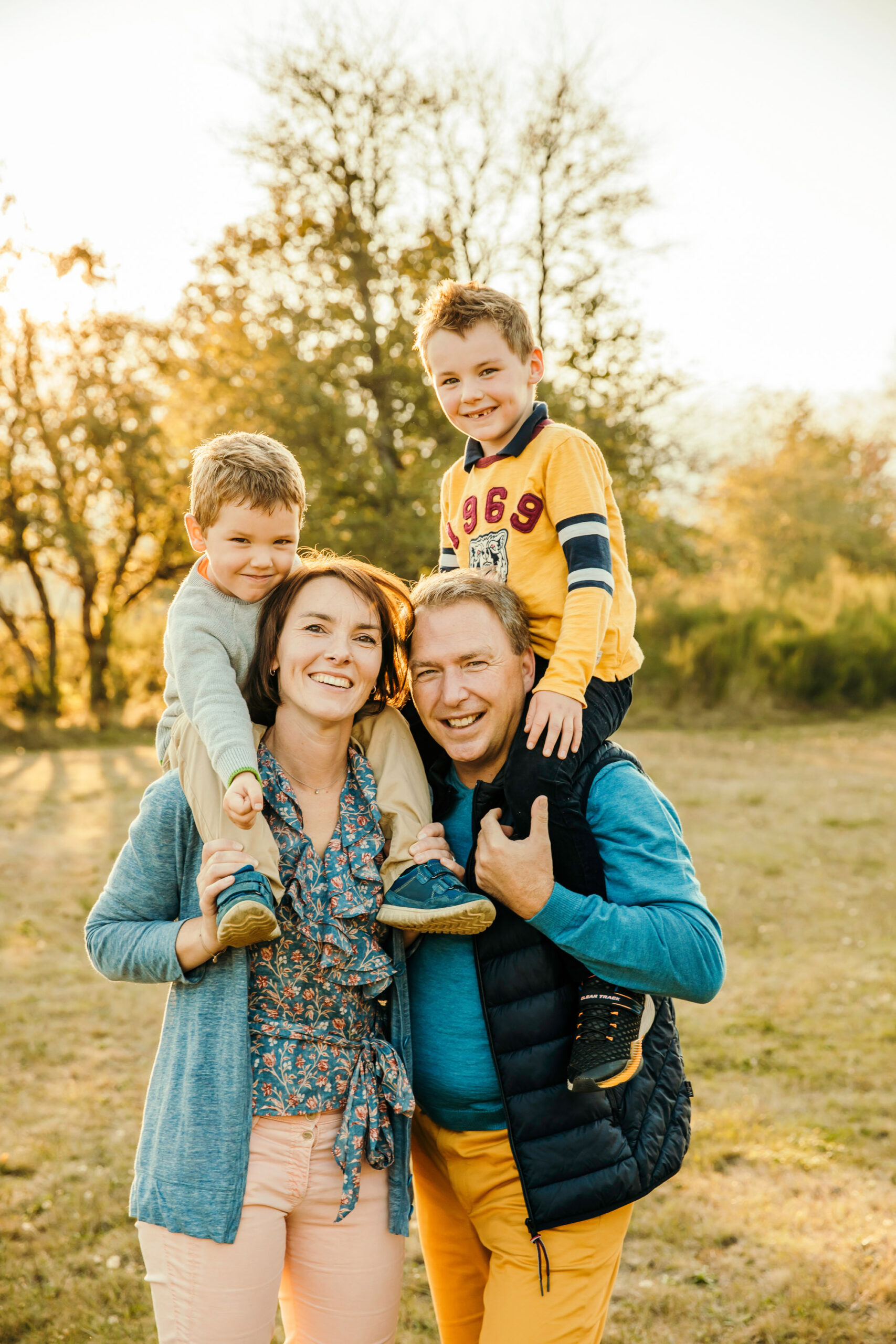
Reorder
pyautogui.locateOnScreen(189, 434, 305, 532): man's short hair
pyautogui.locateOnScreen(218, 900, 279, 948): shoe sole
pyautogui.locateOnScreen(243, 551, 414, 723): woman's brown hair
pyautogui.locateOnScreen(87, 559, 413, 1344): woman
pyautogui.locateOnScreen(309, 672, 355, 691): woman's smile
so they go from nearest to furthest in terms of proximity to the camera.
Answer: pyautogui.locateOnScreen(218, 900, 279, 948): shoe sole, pyautogui.locateOnScreen(87, 559, 413, 1344): woman, pyautogui.locateOnScreen(309, 672, 355, 691): woman's smile, pyautogui.locateOnScreen(243, 551, 414, 723): woman's brown hair, pyautogui.locateOnScreen(189, 434, 305, 532): man's short hair

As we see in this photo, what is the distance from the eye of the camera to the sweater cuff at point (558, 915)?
1988 millimetres

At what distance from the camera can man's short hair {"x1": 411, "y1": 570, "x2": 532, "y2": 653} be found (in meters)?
2.25

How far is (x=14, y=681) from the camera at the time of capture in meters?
18.8

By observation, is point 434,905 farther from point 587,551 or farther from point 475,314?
point 475,314

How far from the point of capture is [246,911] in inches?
69.6

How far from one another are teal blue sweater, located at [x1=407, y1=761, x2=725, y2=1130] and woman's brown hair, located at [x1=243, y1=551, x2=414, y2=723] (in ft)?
1.21

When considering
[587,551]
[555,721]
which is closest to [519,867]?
[555,721]

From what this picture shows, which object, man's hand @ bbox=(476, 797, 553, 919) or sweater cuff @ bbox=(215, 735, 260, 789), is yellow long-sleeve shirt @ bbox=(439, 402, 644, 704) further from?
sweater cuff @ bbox=(215, 735, 260, 789)

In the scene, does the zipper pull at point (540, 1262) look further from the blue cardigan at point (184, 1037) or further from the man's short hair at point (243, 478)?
the man's short hair at point (243, 478)

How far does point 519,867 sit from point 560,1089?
442 millimetres

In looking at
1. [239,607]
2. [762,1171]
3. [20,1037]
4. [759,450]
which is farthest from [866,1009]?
[759,450]

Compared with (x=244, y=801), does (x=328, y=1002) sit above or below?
below

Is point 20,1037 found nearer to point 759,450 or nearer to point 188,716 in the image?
point 188,716

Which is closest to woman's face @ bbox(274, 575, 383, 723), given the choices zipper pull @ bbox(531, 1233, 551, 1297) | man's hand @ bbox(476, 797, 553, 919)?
man's hand @ bbox(476, 797, 553, 919)
